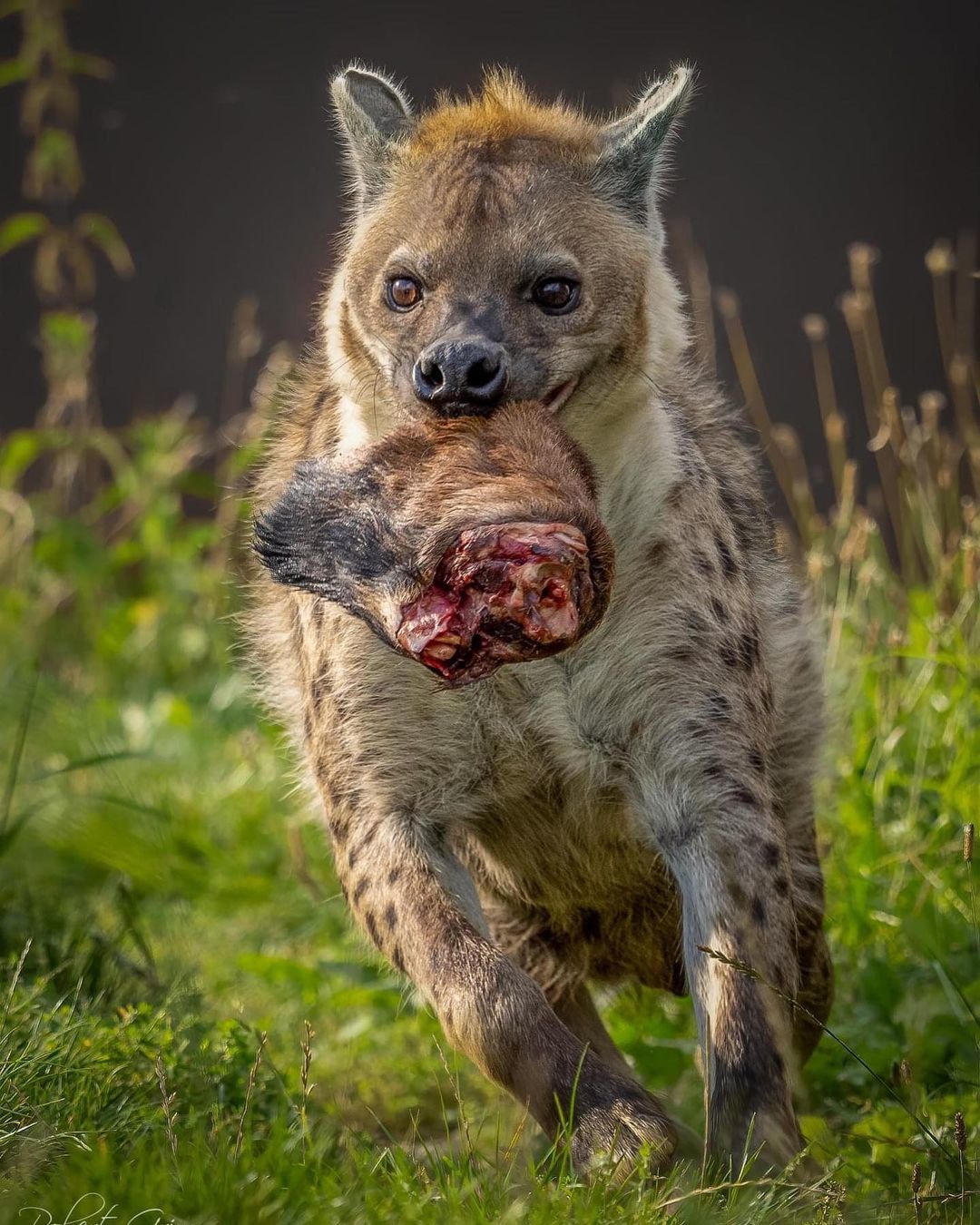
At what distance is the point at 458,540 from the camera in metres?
2.69

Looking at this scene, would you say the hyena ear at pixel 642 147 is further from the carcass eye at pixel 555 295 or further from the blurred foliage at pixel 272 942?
the blurred foliage at pixel 272 942

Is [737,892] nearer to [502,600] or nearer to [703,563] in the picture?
[703,563]

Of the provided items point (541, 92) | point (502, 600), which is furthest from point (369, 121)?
point (541, 92)

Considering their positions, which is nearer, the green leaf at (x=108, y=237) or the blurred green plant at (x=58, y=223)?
the green leaf at (x=108, y=237)

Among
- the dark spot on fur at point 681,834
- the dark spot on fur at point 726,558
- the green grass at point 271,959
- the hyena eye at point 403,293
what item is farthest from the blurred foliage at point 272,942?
the hyena eye at point 403,293

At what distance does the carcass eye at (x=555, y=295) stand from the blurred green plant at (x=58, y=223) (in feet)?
12.0

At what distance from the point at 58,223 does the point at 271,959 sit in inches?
172

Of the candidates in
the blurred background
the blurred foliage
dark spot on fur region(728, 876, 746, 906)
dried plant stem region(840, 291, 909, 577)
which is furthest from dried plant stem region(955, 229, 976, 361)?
dark spot on fur region(728, 876, 746, 906)

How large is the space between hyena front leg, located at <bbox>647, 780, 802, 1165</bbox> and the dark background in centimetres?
392

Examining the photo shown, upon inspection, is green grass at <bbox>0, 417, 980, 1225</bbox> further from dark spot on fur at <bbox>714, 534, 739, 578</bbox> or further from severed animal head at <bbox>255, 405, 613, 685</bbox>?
dark spot on fur at <bbox>714, 534, 739, 578</bbox>

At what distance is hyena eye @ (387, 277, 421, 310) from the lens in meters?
3.32

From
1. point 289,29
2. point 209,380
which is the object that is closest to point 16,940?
point 209,380

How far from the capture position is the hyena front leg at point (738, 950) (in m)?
3.02

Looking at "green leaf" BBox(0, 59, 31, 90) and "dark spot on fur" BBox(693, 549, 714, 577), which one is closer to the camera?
"dark spot on fur" BBox(693, 549, 714, 577)
